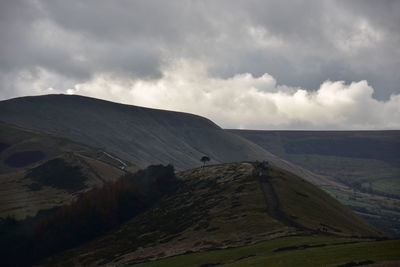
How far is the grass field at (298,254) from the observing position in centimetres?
4822

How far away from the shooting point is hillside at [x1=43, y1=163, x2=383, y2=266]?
87.4 m

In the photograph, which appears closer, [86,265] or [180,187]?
[86,265]

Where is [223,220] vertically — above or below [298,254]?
below

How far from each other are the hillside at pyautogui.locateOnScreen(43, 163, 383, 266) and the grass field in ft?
19.1

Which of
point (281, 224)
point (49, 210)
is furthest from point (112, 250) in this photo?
point (49, 210)

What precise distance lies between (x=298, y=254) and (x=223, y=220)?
4899 cm

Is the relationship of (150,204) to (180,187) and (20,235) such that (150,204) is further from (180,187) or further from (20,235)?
(20,235)

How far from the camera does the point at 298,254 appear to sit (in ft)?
184

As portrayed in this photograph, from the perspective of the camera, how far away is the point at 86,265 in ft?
346

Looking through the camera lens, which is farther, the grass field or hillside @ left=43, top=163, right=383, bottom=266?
hillside @ left=43, top=163, right=383, bottom=266

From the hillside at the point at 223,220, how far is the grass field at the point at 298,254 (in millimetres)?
5833

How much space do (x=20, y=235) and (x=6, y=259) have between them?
16.3 meters

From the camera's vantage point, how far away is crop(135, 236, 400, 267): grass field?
48219 mm

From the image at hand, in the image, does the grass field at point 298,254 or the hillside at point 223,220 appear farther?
the hillside at point 223,220
